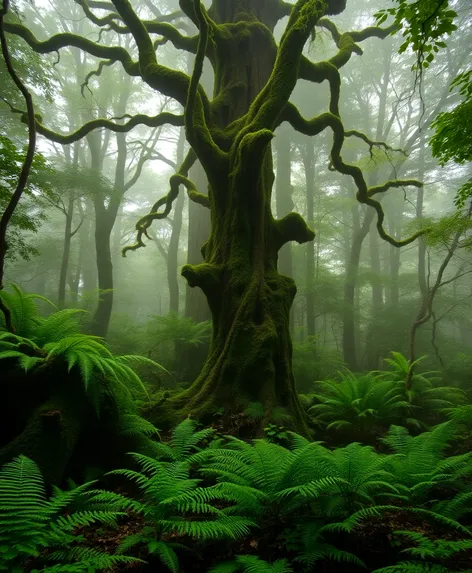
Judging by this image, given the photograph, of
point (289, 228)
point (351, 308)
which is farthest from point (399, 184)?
point (351, 308)

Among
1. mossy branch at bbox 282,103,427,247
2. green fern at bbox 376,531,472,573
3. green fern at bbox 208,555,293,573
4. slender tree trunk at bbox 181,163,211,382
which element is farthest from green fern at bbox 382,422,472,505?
slender tree trunk at bbox 181,163,211,382

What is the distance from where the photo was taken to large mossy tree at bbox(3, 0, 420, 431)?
14.2 ft

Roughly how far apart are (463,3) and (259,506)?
18.8m

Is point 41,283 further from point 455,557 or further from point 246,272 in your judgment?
point 455,557

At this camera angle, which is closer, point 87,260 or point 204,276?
point 204,276

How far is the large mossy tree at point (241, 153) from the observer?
Result: 14.2ft

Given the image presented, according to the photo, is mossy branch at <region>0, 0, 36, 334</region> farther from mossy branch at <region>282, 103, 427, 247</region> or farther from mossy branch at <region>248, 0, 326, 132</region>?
mossy branch at <region>282, 103, 427, 247</region>

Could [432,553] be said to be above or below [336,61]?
below

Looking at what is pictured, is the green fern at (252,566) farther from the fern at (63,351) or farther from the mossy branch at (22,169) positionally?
the mossy branch at (22,169)

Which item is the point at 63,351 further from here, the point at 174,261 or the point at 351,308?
the point at 174,261

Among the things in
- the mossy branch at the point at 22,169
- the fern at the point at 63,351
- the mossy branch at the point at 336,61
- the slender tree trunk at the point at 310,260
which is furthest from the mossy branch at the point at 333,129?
the slender tree trunk at the point at 310,260

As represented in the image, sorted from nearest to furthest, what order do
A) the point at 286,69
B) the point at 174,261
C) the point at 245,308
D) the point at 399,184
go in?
the point at 286,69
the point at 245,308
the point at 399,184
the point at 174,261

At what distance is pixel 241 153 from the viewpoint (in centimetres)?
445

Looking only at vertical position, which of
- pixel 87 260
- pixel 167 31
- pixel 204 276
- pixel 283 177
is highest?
pixel 283 177
